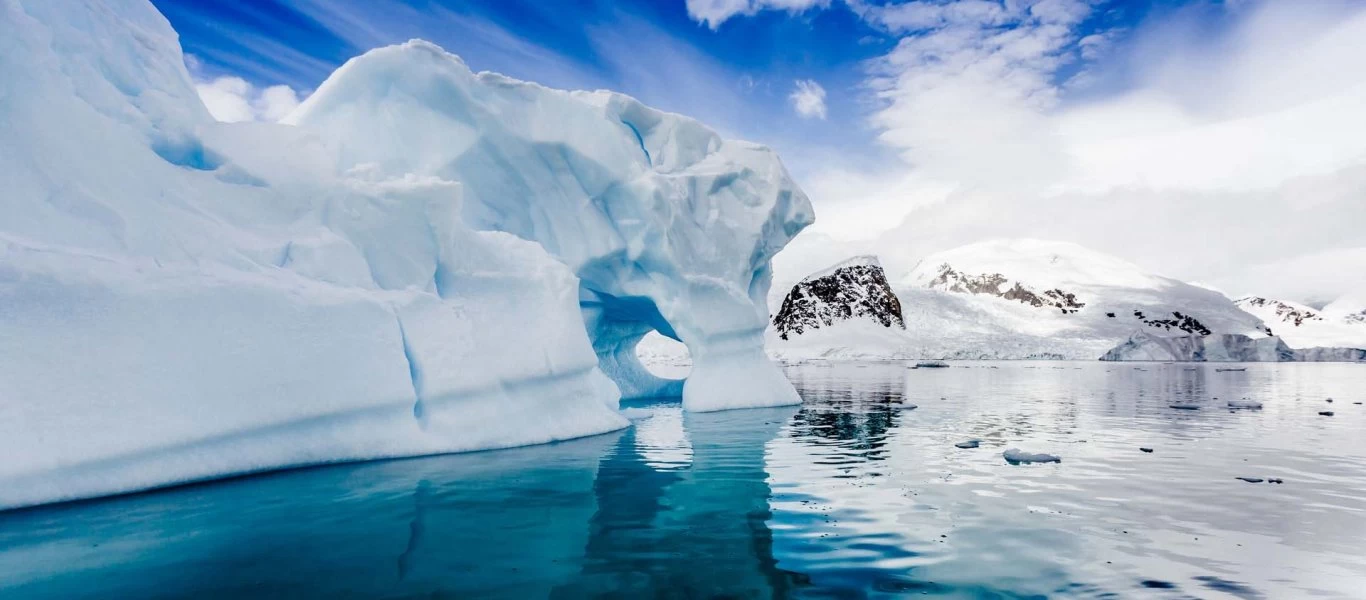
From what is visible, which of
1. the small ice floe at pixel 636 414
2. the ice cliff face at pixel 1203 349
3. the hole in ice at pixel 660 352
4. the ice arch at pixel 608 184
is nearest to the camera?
the ice arch at pixel 608 184

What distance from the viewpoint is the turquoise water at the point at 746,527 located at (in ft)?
17.2

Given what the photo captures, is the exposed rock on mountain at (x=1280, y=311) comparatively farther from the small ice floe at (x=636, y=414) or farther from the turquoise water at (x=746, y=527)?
the turquoise water at (x=746, y=527)

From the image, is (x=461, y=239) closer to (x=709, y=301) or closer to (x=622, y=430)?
(x=622, y=430)

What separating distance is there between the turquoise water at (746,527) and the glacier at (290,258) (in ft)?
2.30

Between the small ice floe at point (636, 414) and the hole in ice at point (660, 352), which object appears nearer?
the small ice floe at point (636, 414)

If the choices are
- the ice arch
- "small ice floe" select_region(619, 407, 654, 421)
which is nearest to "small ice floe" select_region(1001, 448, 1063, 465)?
"small ice floe" select_region(619, 407, 654, 421)

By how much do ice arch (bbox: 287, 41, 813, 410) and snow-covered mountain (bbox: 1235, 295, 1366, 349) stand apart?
211 feet

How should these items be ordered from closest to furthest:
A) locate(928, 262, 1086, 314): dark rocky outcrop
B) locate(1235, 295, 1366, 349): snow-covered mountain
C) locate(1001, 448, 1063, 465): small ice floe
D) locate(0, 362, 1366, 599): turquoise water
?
locate(0, 362, 1366, 599): turquoise water < locate(1001, 448, 1063, 465): small ice floe < locate(1235, 295, 1366, 349): snow-covered mountain < locate(928, 262, 1086, 314): dark rocky outcrop

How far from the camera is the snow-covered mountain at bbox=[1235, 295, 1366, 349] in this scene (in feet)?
226

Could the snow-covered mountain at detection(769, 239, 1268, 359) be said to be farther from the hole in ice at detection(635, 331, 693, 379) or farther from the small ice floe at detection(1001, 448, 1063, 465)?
the small ice floe at detection(1001, 448, 1063, 465)

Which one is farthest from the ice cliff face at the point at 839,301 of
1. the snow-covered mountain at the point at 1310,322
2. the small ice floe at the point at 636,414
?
the small ice floe at the point at 636,414

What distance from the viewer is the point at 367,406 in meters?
10.7

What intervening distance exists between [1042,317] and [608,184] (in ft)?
223

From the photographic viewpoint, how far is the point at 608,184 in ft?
61.5
